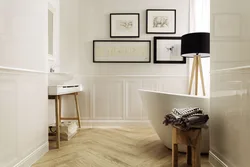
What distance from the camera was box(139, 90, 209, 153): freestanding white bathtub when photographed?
84.4 inches

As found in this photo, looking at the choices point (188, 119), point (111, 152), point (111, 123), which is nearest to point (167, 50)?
point (111, 123)

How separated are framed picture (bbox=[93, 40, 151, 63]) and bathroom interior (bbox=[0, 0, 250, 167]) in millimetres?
17

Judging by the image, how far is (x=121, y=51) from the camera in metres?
3.87

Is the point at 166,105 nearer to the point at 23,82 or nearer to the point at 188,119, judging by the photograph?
the point at 188,119

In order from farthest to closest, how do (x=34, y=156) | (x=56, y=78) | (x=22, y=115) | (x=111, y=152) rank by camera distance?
(x=56, y=78), (x=111, y=152), (x=34, y=156), (x=22, y=115)

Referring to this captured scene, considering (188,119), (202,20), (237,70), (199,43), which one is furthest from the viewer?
(202,20)

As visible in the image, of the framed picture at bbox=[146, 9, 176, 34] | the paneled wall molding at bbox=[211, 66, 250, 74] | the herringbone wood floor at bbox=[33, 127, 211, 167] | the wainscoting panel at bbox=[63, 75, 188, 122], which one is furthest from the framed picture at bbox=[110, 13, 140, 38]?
the paneled wall molding at bbox=[211, 66, 250, 74]

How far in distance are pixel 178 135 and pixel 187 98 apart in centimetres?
43

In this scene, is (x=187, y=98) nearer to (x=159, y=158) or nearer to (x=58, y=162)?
(x=159, y=158)

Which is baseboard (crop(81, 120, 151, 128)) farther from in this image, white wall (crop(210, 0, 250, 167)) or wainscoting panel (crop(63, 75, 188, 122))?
white wall (crop(210, 0, 250, 167))

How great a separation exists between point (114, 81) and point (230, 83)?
2.44 m

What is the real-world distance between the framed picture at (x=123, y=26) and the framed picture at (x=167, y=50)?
0.40m

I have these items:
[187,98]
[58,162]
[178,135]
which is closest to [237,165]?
[178,135]

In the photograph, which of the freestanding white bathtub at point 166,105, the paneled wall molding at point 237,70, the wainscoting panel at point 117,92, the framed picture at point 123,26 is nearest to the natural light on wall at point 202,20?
the wainscoting panel at point 117,92
